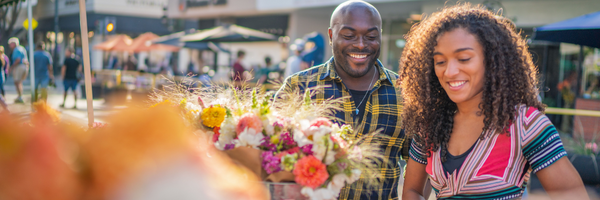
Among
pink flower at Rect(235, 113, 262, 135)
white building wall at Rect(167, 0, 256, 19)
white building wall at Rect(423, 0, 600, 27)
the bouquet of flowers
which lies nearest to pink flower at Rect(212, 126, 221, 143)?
the bouquet of flowers

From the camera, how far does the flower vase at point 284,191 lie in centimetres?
141

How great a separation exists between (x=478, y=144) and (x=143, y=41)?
1677 cm

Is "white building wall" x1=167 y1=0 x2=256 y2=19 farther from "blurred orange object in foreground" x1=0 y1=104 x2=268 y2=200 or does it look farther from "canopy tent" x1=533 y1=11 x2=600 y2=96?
"blurred orange object in foreground" x1=0 y1=104 x2=268 y2=200

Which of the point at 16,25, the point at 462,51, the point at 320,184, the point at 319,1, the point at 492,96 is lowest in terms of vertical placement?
the point at 320,184

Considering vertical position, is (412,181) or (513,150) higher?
(513,150)

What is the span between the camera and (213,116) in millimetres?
1724

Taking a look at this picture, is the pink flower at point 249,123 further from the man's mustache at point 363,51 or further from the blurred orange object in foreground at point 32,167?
the man's mustache at point 363,51

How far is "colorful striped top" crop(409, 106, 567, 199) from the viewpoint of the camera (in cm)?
158

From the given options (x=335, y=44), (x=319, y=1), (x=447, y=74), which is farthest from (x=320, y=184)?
(x=319, y=1)

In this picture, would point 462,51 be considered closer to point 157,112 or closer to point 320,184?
point 320,184

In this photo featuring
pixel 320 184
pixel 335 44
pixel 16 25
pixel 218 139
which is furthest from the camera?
pixel 16 25

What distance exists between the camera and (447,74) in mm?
1744

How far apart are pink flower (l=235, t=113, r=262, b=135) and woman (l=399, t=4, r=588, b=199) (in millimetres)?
816

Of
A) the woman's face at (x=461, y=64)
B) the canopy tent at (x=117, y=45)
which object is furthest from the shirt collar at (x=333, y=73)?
the canopy tent at (x=117, y=45)
